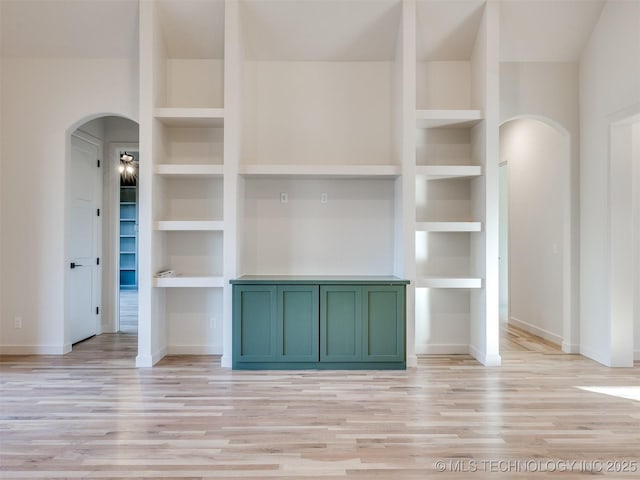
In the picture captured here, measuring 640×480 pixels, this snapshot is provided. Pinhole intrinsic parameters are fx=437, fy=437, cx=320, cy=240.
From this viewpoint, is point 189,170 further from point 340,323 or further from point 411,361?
point 411,361

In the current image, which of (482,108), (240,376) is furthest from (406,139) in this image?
(240,376)

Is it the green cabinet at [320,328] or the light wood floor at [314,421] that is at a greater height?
the green cabinet at [320,328]

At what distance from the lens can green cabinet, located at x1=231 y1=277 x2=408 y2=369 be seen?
13.6ft

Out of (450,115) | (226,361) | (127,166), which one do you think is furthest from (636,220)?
(127,166)

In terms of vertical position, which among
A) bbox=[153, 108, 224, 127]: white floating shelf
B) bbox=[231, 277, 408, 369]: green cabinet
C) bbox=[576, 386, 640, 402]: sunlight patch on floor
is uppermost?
bbox=[153, 108, 224, 127]: white floating shelf

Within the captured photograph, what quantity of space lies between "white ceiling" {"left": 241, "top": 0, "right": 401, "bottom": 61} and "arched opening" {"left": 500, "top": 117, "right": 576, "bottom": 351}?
6.02 ft

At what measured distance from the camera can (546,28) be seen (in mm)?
4480

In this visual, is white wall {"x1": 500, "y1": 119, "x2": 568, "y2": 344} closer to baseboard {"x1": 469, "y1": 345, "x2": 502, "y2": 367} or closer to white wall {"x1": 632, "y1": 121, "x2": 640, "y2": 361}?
white wall {"x1": 632, "y1": 121, "x2": 640, "y2": 361}

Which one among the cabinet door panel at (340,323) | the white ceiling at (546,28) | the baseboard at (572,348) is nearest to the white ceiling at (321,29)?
the white ceiling at (546,28)

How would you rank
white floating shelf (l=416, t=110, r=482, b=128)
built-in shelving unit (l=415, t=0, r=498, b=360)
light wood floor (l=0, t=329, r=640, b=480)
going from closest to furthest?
light wood floor (l=0, t=329, r=640, b=480) → white floating shelf (l=416, t=110, r=482, b=128) → built-in shelving unit (l=415, t=0, r=498, b=360)

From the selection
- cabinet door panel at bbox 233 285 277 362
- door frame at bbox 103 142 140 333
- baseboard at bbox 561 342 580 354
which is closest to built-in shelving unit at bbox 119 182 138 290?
door frame at bbox 103 142 140 333

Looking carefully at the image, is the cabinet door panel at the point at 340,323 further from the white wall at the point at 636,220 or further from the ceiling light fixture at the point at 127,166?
the ceiling light fixture at the point at 127,166

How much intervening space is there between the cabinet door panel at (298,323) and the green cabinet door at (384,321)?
1.59 ft

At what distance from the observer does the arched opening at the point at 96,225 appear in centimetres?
523
